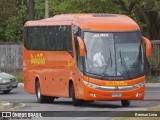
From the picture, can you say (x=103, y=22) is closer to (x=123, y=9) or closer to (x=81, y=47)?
(x=81, y=47)

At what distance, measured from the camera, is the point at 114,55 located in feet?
76.5

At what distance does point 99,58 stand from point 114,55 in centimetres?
53

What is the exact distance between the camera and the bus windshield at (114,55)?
76.1 ft

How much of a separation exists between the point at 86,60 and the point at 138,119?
7.24 m

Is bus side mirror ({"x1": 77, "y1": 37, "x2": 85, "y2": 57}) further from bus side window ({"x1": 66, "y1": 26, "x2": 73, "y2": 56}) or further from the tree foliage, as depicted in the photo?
the tree foliage

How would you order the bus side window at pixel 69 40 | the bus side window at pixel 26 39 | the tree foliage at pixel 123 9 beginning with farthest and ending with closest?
the tree foliage at pixel 123 9 → the bus side window at pixel 26 39 → the bus side window at pixel 69 40

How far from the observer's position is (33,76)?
93.7 feet

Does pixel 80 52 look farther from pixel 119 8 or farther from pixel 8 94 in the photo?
pixel 119 8

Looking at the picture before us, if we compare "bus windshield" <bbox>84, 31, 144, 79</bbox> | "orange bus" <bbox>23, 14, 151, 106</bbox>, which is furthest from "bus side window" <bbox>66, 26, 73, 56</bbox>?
"bus windshield" <bbox>84, 31, 144, 79</bbox>

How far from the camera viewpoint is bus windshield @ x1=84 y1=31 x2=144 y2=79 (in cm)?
2319

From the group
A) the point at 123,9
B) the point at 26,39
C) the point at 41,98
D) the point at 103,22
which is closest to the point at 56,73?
the point at 41,98

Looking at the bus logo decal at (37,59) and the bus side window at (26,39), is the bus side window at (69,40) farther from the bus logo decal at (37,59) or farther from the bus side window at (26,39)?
the bus side window at (26,39)

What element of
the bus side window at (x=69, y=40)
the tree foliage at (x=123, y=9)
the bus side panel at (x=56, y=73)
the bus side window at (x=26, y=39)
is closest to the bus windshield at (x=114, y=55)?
the bus side window at (x=69, y=40)

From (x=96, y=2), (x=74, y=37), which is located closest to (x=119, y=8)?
(x=96, y=2)
